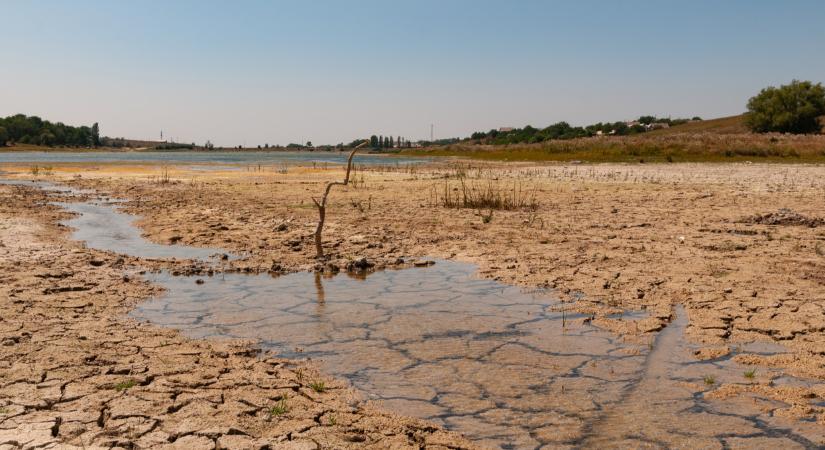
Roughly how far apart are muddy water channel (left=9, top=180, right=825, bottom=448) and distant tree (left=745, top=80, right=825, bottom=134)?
201 feet

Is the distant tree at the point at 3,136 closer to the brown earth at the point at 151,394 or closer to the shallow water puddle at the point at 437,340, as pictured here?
the shallow water puddle at the point at 437,340

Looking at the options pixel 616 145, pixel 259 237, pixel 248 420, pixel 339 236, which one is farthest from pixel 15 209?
pixel 616 145

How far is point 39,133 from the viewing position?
12850cm

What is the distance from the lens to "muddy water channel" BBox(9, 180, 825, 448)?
3.52 metres

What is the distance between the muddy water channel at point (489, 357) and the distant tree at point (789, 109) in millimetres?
61159

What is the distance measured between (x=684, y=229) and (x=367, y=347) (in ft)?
23.6

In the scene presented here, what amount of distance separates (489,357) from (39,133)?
146913mm

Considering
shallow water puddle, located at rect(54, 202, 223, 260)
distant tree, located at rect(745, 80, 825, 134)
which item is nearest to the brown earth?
shallow water puddle, located at rect(54, 202, 223, 260)

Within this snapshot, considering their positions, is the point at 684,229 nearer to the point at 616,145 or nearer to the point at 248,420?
the point at 248,420

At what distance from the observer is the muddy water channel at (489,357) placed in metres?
3.52

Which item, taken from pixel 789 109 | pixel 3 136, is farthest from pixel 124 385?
pixel 3 136

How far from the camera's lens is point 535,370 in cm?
446

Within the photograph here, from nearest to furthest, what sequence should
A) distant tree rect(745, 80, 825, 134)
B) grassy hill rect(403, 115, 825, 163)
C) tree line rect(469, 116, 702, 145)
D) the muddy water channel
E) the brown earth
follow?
the brown earth < the muddy water channel < grassy hill rect(403, 115, 825, 163) < distant tree rect(745, 80, 825, 134) < tree line rect(469, 116, 702, 145)

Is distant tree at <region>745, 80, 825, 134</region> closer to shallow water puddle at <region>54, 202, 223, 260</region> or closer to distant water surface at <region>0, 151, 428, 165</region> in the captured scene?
distant water surface at <region>0, 151, 428, 165</region>
